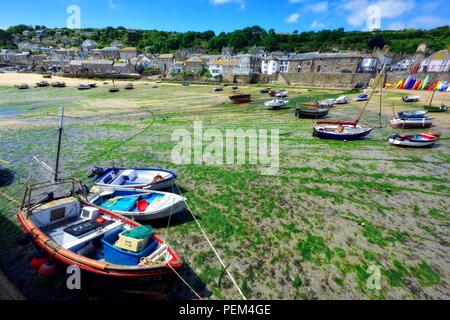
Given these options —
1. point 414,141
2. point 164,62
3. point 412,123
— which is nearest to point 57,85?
point 164,62

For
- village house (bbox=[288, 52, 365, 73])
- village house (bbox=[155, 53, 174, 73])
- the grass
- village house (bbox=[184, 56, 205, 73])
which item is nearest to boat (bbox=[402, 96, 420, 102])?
the grass

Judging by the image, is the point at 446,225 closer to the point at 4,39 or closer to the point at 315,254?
the point at 315,254

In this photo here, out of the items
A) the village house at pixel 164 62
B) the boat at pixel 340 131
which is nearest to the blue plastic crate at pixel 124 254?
the boat at pixel 340 131

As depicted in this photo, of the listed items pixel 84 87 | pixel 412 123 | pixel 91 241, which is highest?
pixel 84 87

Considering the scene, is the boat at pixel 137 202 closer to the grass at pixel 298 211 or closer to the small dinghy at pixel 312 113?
the grass at pixel 298 211

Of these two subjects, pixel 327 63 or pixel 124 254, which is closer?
pixel 124 254

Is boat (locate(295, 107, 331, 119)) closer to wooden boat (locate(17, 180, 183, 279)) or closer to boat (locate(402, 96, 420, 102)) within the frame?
boat (locate(402, 96, 420, 102))

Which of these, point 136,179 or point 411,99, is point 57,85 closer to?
point 136,179
